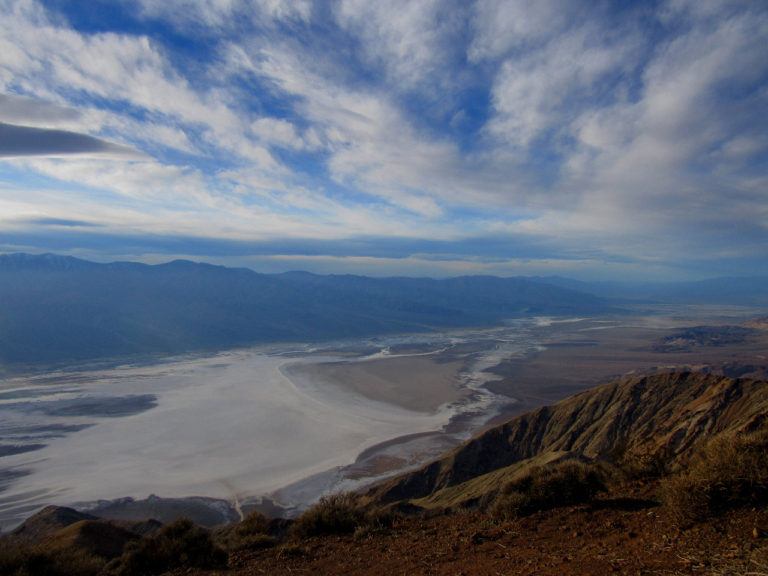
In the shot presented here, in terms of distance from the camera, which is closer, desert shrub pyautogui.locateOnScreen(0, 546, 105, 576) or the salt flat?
desert shrub pyautogui.locateOnScreen(0, 546, 105, 576)

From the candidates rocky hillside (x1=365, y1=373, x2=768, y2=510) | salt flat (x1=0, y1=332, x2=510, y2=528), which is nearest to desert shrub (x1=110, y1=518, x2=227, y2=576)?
rocky hillside (x1=365, y1=373, x2=768, y2=510)

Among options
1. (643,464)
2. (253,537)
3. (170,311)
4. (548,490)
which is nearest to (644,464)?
(643,464)

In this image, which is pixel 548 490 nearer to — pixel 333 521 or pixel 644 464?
pixel 644 464

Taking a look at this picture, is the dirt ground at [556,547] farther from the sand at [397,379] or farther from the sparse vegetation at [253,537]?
the sand at [397,379]

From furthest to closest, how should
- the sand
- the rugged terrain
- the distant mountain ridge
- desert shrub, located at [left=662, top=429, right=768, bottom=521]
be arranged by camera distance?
1. the distant mountain ridge
2. the sand
3. desert shrub, located at [left=662, top=429, right=768, bottom=521]
4. the rugged terrain

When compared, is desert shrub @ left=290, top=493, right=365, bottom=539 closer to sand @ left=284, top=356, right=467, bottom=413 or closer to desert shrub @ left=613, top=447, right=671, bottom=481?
desert shrub @ left=613, top=447, right=671, bottom=481

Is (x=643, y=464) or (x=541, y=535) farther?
(x=643, y=464)
